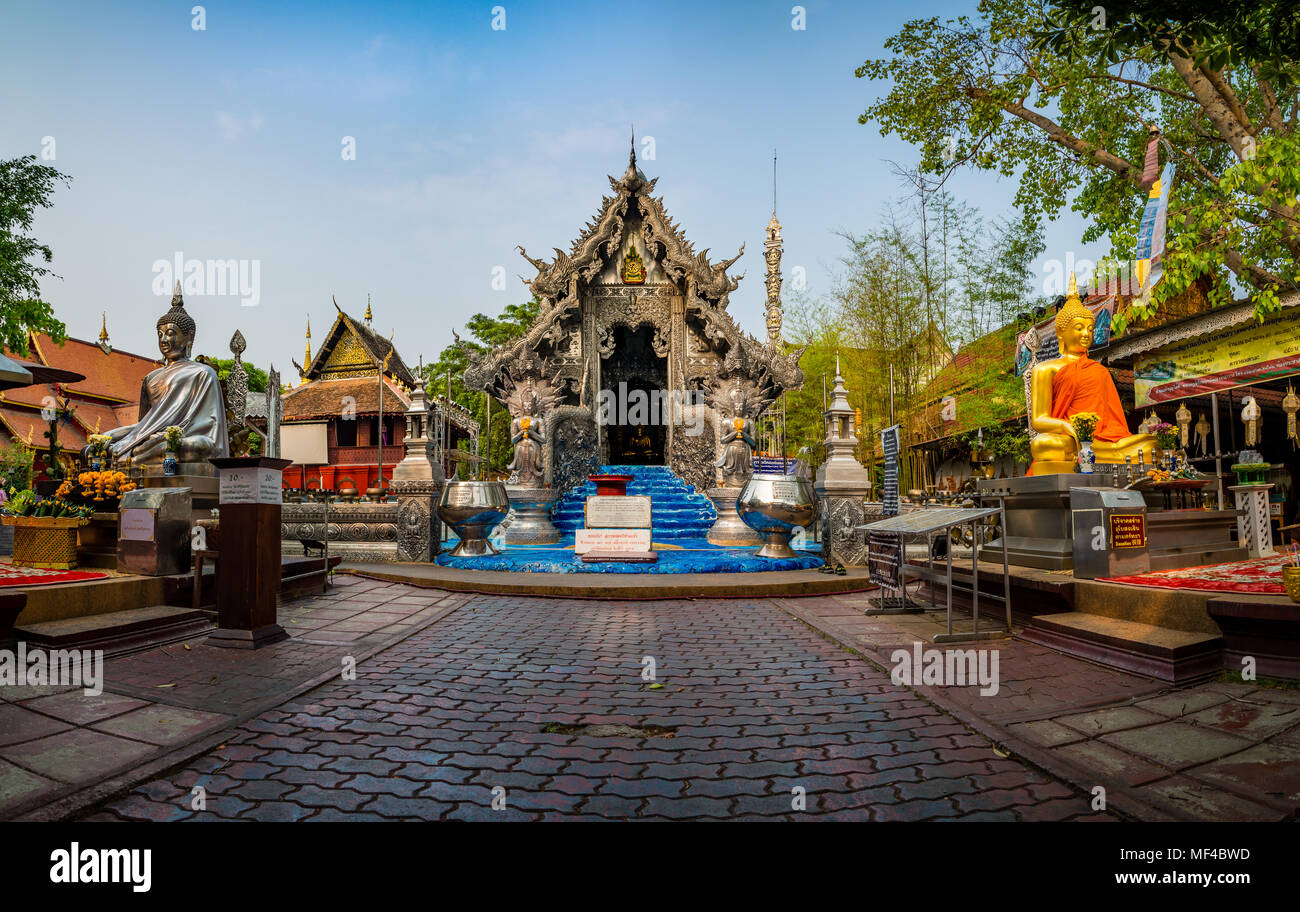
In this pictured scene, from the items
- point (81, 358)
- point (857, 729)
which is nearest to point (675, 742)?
point (857, 729)

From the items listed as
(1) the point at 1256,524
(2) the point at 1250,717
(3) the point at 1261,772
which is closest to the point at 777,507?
(1) the point at 1256,524

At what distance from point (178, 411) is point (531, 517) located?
6.48 metres

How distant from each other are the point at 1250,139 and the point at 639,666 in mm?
9678

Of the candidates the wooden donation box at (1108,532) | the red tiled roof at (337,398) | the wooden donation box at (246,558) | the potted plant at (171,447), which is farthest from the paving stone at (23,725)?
the red tiled roof at (337,398)

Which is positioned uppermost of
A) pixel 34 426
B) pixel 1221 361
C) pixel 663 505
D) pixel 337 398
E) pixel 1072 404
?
pixel 337 398

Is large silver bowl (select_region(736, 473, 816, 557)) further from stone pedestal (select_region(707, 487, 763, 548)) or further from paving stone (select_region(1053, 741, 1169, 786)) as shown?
paving stone (select_region(1053, 741, 1169, 786))

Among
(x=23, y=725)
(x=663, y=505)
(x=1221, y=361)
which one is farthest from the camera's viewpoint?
(x=663, y=505)

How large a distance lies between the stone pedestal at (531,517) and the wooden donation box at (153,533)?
21.5ft

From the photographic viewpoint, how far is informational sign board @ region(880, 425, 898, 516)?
978cm

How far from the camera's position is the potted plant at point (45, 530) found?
6668 millimetres

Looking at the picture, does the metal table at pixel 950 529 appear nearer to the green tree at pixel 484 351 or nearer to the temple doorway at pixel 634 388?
the temple doorway at pixel 634 388

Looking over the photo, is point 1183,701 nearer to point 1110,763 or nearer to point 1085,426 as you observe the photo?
point 1110,763

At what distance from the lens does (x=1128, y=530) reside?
19.6ft

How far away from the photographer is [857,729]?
3.67m
